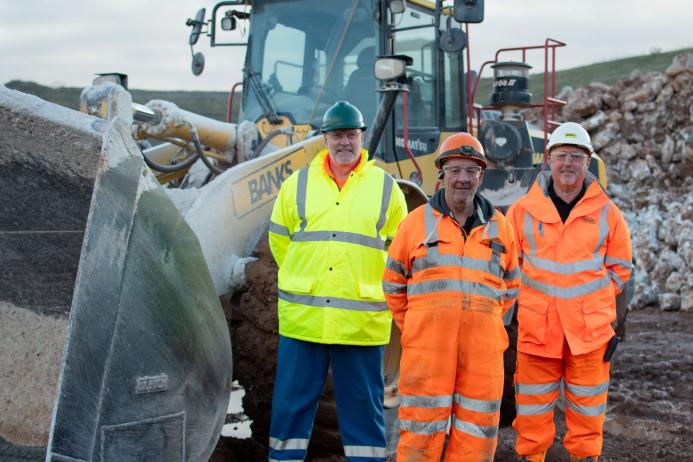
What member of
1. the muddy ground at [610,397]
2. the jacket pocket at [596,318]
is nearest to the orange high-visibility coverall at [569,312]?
the jacket pocket at [596,318]

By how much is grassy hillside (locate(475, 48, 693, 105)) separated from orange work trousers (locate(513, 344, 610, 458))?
20980 mm

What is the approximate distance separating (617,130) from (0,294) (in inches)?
528

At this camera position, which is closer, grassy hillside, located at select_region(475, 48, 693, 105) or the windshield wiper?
the windshield wiper

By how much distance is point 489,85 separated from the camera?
100.0ft

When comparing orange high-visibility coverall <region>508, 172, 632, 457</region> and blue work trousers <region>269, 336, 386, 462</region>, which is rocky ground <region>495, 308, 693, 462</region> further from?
blue work trousers <region>269, 336, 386, 462</region>

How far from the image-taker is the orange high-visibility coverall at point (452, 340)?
3.82m

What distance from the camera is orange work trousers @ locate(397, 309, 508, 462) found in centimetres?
381

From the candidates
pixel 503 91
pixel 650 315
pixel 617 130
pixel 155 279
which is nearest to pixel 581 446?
pixel 155 279

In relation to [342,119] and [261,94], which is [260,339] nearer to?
[342,119]

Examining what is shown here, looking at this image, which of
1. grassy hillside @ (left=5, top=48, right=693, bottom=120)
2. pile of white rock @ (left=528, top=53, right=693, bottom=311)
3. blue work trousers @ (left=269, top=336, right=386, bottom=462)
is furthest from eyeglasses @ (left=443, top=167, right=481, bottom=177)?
grassy hillside @ (left=5, top=48, right=693, bottom=120)

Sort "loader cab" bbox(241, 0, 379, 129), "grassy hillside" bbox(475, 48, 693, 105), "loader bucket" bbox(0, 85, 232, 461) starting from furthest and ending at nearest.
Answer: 1. "grassy hillside" bbox(475, 48, 693, 105)
2. "loader cab" bbox(241, 0, 379, 129)
3. "loader bucket" bbox(0, 85, 232, 461)

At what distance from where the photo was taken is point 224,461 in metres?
5.02

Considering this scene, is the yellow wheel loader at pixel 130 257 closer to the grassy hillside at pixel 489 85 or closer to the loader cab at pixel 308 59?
the loader cab at pixel 308 59

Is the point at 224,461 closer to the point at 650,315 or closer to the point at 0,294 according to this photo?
the point at 0,294
